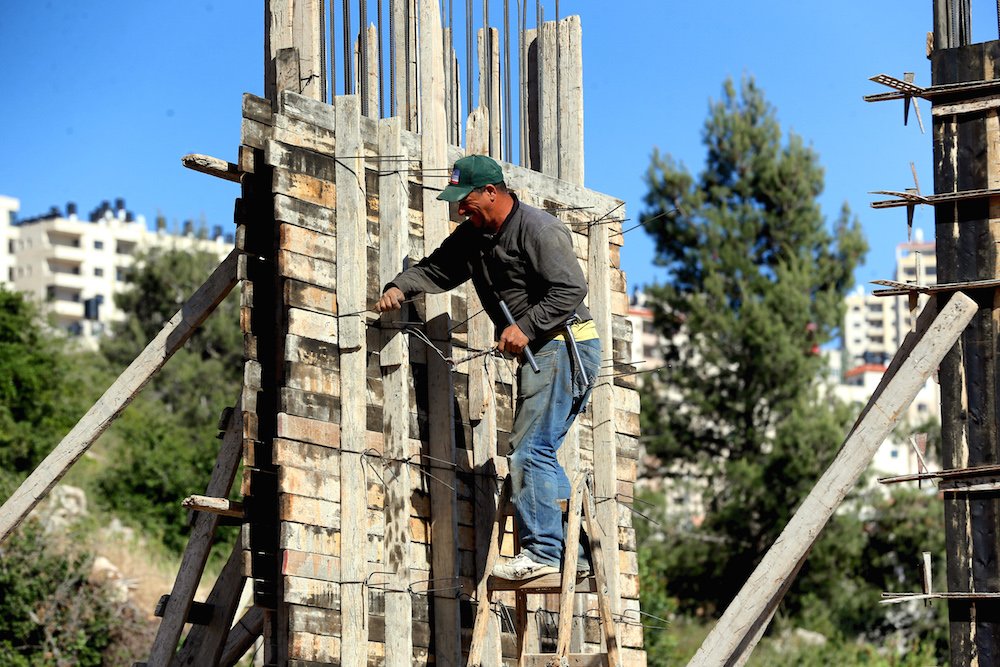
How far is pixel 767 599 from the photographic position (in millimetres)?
7574

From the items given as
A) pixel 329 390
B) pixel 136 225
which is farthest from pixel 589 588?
pixel 136 225

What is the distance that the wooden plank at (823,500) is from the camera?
7425 millimetres

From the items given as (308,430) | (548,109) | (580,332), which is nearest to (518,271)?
(580,332)

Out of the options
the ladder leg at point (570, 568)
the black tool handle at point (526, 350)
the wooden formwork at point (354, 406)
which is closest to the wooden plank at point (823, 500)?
the ladder leg at point (570, 568)

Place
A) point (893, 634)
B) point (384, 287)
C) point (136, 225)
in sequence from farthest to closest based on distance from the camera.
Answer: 1. point (136, 225)
2. point (893, 634)
3. point (384, 287)

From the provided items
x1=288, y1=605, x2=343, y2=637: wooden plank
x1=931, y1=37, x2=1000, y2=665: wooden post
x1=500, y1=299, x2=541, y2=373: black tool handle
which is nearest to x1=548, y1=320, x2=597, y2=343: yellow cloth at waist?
x1=500, y1=299, x2=541, y2=373: black tool handle

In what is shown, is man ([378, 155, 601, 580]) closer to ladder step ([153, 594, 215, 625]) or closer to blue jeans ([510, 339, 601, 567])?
blue jeans ([510, 339, 601, 567])

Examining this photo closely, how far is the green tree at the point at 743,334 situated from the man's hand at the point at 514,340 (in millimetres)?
22115

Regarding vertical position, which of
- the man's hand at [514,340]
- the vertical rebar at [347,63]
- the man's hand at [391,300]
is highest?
the vertical rebar at [347,63]

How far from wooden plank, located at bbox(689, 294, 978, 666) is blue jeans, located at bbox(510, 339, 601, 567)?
921 mm

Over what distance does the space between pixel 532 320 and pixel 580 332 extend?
33cm

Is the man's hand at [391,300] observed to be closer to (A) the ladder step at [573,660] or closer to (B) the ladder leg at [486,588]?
(B) the ladder leg at [486,588]

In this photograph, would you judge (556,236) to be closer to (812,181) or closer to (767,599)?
(767,599)

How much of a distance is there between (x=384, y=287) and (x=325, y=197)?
55cm
